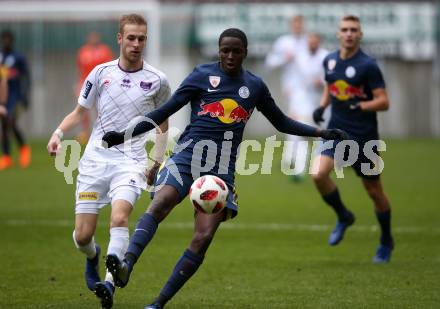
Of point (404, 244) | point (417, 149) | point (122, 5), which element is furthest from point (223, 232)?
point (122, 5)

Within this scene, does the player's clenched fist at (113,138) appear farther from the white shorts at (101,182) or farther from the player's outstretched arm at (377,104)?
the player's outstretched arm at (377,104)

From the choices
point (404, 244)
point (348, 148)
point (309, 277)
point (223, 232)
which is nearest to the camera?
point (309, 277)

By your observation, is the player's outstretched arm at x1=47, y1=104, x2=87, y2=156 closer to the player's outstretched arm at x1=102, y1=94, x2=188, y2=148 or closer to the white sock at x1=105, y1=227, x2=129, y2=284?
the player's outstretched arm at x1=102, y1=94, x2=188, y2=148

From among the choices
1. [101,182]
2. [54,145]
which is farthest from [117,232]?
[54,145]

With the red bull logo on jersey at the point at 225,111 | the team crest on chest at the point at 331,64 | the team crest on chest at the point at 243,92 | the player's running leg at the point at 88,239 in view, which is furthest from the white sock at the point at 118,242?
the team crest on chest at the point at 331,64

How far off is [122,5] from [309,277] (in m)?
19.6

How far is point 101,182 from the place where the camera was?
8.27m

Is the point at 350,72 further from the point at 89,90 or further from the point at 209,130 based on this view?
the point at 89,90

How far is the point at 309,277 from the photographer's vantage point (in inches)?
372

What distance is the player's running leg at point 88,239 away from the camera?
27.2 feet

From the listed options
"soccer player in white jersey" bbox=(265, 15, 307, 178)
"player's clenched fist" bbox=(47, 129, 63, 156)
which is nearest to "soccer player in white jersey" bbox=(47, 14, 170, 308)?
"player's clenched fist" bbox=(47, 129, 63, 156)

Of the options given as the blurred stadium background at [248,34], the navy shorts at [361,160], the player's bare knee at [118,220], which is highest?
the player's bare knee at [118,220]

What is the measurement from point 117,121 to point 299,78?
37.4ft

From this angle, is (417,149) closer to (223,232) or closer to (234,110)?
(223,232)
